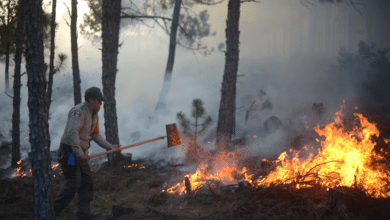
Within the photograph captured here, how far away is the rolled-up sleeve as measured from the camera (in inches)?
177

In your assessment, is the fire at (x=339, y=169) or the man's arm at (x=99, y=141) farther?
the man's arm at (x=99, y=141)

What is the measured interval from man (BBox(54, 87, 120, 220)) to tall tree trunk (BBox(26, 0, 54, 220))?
60 centimetres

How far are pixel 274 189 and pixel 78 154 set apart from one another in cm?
333

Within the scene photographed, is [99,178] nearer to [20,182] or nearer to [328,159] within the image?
[20,182]

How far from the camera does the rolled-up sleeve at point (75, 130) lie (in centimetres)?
451

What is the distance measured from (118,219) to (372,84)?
13394mm

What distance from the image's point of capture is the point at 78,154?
4.52 meters

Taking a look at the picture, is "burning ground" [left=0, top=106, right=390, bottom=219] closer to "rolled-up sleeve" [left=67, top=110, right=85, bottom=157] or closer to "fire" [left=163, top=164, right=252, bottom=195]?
"fire" [left=163, top=164, right=252, bottom=195]

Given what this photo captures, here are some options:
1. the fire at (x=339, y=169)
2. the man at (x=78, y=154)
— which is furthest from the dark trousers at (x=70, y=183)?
the fire at (x=339, y=169)

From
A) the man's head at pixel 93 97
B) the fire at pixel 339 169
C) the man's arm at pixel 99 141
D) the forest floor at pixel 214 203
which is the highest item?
the man's head at pixel 93 97

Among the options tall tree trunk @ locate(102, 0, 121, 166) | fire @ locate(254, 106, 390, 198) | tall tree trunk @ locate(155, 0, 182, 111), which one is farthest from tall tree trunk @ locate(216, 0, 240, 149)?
tall tree trunk @ locate(155, 0, 182, 111)

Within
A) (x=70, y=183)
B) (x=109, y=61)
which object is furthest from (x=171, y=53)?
(x=70, y=183)

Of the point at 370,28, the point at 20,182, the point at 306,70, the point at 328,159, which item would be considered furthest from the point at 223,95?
the point at 306,70

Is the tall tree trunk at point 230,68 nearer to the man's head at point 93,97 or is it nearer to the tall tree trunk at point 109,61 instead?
the tall tree trunk at point 109,61
